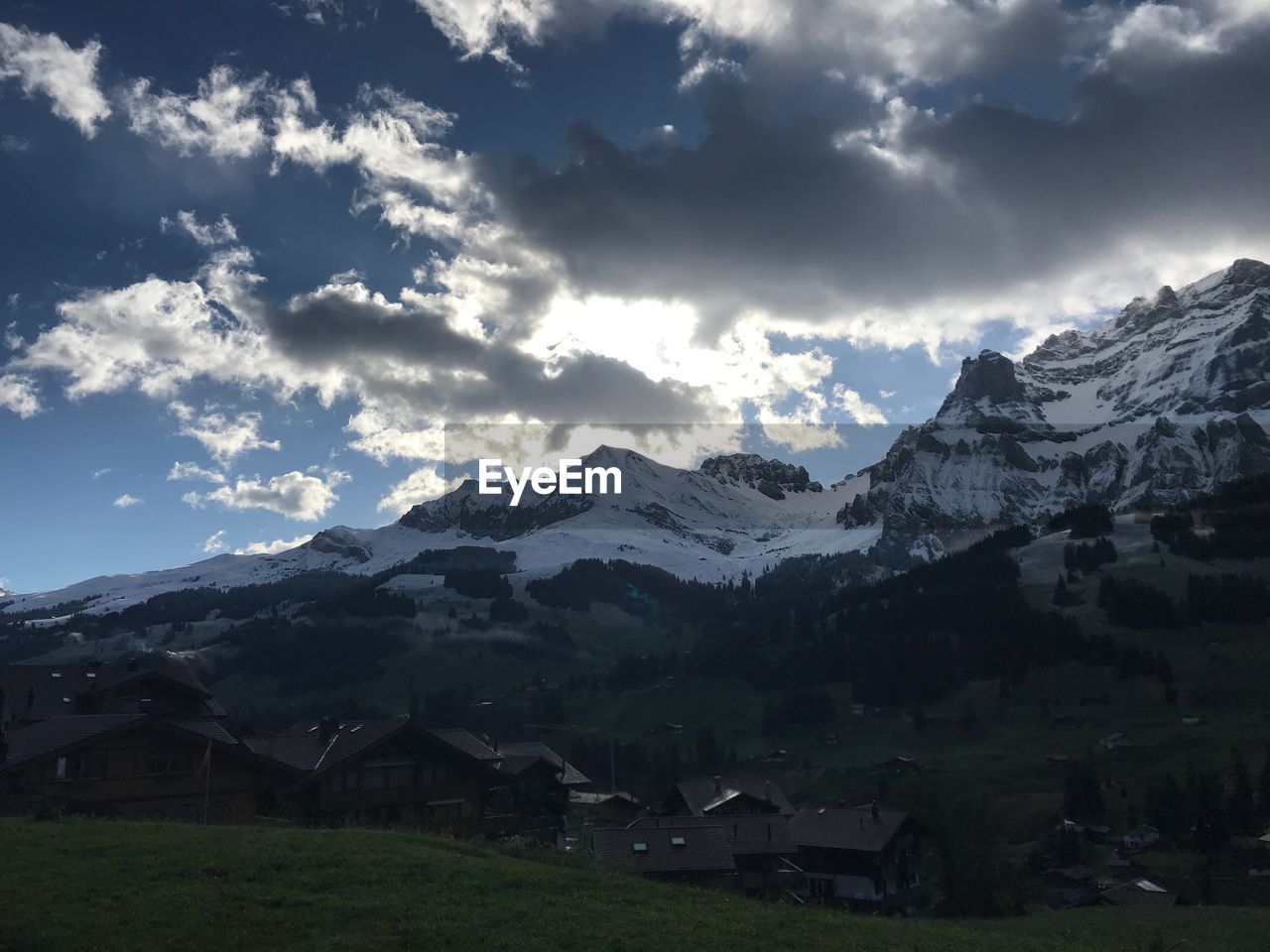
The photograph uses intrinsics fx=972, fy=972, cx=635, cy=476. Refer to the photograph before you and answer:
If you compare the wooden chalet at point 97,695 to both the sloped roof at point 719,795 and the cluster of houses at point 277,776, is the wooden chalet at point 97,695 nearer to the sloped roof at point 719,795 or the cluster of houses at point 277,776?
the cluster of houses at point 277,776

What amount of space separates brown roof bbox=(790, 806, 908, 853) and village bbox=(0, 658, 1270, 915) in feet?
0.80

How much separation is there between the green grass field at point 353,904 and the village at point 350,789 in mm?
10855

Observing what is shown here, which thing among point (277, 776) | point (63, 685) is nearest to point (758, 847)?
point (277, 776)

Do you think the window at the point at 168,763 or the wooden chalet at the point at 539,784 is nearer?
the window at the point at 168,763

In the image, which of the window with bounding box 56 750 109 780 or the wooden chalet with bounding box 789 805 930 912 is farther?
the wooden chalet with bounding box 789 805 930 912

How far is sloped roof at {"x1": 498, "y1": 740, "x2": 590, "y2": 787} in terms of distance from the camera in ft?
284

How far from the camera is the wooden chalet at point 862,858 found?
8456 centimetres

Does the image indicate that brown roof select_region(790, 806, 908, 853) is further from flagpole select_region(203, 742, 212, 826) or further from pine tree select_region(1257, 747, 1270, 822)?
flagpole select_region(203, 742, 212, 826)

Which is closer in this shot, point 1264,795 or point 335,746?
point 335,746

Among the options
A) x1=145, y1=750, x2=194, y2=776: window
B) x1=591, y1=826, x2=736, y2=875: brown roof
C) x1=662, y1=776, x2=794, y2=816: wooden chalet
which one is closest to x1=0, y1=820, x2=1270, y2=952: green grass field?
x1=145, y1=750, x2=194, y2=776: window

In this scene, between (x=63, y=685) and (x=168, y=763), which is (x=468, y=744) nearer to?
(x=168, y=763)

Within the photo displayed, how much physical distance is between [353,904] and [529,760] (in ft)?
211

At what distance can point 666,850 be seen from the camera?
5572 centimetres

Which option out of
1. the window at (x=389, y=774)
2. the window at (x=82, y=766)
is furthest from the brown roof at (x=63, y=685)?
the window at (x=389, y=774)
